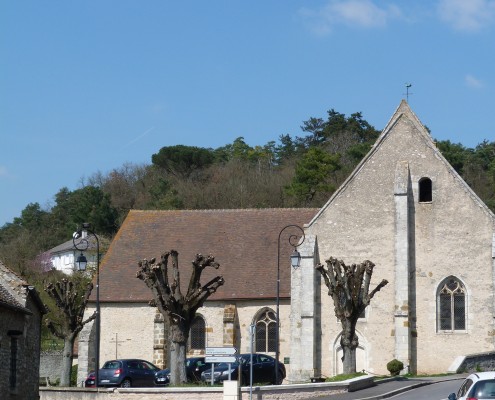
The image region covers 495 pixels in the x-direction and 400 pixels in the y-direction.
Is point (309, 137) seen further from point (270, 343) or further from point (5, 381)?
point (5, 381)

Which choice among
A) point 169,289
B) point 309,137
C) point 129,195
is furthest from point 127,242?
point 309,137

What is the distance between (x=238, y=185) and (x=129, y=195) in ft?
42.1

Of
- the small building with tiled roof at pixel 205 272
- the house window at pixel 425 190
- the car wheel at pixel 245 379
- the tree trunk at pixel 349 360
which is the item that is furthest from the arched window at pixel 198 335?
the tree trunk at pixel 349 360

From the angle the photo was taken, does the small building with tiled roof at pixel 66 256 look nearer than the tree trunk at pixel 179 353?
No

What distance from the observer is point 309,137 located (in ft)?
328

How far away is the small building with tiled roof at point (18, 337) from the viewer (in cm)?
2891

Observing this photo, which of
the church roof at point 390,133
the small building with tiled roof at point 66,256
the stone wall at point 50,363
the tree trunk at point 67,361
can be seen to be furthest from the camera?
the small building with tiled roof at point 66,256

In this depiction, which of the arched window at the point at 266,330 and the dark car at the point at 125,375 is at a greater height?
the arched window at the point at 266,330

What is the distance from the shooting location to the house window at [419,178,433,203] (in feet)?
131

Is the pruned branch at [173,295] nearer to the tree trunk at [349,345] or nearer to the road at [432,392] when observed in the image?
the tree trunk at [349,345]

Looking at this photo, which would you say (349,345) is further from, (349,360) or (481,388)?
(481,388)

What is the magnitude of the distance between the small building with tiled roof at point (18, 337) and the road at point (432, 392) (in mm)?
10507

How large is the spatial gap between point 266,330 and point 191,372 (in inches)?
308

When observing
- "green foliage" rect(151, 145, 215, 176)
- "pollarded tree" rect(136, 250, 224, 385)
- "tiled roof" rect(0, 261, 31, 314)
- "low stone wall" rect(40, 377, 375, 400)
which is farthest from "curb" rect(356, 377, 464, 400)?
"green foliage" rect(151, 145, 215, 176)
